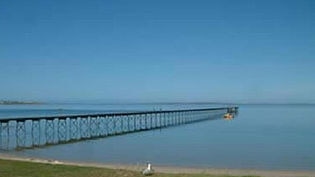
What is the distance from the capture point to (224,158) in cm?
2666

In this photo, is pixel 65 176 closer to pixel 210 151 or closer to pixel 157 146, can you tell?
pixel 210 151

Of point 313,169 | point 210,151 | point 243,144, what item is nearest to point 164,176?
point 313,169

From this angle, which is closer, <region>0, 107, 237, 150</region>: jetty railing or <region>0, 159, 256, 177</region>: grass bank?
<region>0, 159, 256, 177</region>: grass bank

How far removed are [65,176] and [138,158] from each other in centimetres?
1227

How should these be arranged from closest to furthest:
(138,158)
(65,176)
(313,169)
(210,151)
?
1. (65,176)
2. (313,169)
3. (138,158)
4. (210,151)

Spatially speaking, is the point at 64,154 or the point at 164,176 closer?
the point at 164,176

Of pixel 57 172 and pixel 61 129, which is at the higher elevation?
pixel 57 172

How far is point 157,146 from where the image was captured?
111 feet

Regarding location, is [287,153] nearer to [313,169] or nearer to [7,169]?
[313,169]

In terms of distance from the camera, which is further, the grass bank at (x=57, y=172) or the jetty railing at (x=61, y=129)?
the jetty railing at (x=61, y=129)

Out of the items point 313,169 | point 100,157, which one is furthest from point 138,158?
point 313,169

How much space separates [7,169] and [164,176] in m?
5.23

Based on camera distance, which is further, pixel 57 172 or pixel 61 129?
pixel 61 129

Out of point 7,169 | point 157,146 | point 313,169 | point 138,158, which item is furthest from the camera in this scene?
point 157,146
